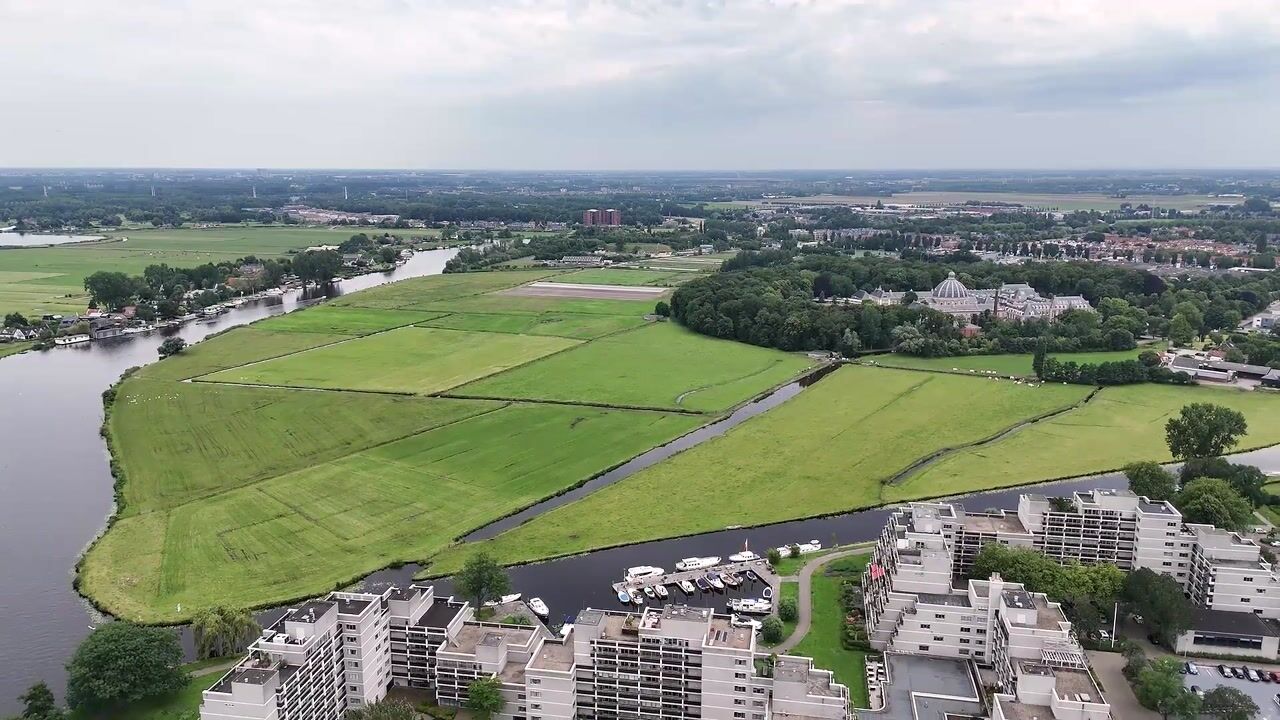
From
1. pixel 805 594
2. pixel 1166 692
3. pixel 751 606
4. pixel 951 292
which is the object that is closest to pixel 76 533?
pixel 751 606

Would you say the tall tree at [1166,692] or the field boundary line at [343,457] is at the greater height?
the field boundary line at [343,457]

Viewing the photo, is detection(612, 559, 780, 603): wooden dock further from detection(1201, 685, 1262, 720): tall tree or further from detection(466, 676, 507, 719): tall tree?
detection(1201, 685, 1262, 720): tall tree

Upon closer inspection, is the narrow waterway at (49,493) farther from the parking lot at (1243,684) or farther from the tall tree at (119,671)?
the parking lot at (1243,684)

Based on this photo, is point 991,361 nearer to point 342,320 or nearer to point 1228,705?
point 1228,705

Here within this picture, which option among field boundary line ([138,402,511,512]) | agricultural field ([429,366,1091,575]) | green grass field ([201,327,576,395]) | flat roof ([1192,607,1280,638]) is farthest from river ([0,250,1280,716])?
green grass field ([201,327,576,395])

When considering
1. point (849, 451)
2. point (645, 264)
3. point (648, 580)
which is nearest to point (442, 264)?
point (645, 264)

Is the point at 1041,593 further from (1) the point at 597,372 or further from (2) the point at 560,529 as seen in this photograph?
(1) the point at 597,372

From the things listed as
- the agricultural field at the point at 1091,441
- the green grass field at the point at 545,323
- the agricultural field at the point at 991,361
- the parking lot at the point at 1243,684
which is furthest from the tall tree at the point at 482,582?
the green grass field at the point at 545,323
